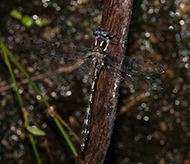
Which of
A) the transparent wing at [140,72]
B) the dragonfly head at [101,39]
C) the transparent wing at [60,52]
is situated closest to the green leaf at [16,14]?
the transparent wing at [60,52]

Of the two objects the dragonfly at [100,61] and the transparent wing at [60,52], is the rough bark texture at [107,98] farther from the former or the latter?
the transparent wing at [60,52]

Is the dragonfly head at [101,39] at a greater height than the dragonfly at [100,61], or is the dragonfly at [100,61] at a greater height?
the dragonfly head at [101,39]

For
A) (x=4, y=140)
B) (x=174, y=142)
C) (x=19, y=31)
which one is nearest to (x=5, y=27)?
(x=19, y=31)

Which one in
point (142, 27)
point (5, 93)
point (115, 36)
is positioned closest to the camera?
point (115, 36)

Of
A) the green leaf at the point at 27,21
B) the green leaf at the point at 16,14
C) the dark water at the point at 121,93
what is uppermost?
the green leaf at the point at 16,14

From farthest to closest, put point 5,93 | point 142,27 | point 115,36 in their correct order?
point 5,93
point 142,27
point 115,36

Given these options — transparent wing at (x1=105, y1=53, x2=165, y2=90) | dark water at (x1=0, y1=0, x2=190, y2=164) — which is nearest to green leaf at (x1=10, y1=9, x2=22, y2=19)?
dark water at (x1=0, y1=0, x2=190, y2=164)

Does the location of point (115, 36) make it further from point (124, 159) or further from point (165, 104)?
point (124, 159)

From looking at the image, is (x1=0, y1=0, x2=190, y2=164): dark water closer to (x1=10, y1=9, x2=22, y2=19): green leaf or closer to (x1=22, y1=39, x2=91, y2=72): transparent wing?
(x1=10, y1=9, x2=22, y2=19): green leaf
